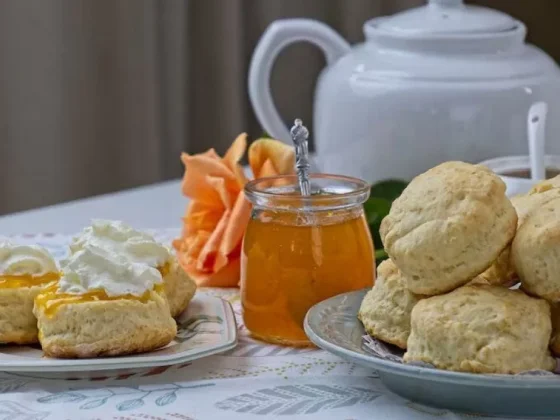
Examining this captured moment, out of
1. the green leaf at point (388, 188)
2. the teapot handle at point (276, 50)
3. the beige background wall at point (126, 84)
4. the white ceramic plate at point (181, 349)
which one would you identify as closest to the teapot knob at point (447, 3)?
the teapot handle at point (276, 50)

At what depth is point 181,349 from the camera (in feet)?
3.20

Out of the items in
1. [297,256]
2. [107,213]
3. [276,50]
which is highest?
[276,50]

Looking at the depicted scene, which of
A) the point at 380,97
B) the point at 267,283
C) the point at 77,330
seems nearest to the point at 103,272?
the point at 77,330

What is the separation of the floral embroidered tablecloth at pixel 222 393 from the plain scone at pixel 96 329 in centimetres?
3

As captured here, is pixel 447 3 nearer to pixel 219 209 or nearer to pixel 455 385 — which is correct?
pixel 219 209

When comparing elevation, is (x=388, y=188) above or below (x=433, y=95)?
below

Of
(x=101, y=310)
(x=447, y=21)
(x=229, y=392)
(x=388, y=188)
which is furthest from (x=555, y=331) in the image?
(x=447, y=21)

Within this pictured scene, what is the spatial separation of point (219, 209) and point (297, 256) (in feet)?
0.88

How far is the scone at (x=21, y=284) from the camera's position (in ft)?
3.24

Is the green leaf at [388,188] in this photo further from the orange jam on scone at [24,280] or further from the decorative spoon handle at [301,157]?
the orange jam on scone at [24,280]

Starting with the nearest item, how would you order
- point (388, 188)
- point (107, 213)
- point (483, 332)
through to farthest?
1. point (483, 332)
2. point (388, 188)
3. point (107, 213)

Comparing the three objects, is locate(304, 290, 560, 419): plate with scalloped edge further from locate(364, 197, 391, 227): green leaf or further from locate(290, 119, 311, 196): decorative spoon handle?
locate(364, 197, 391, 227): green leaf

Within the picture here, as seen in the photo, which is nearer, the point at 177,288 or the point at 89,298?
the point at 89,298

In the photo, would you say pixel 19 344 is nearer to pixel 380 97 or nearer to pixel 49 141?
pixel 380 97
